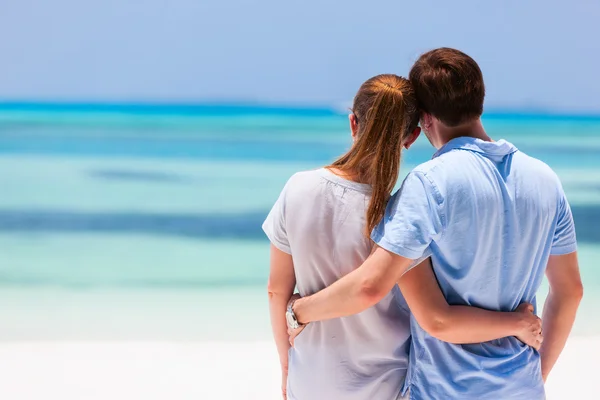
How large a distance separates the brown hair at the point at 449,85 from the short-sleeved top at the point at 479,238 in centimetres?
6

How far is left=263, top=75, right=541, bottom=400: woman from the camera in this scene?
52.1 inches

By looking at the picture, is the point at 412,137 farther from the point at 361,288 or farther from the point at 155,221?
the point at 155,221

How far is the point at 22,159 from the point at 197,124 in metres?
8.32

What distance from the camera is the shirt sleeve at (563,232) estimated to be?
134cm

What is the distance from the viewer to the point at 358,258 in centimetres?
139

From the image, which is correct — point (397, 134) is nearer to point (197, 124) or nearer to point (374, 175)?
point (374, 175)

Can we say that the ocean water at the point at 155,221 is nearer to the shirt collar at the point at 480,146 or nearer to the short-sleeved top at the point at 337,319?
the short-sleeved top at the point at 337,319

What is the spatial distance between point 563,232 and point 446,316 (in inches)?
11.1

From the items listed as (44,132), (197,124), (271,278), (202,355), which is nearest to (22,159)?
(44,132)

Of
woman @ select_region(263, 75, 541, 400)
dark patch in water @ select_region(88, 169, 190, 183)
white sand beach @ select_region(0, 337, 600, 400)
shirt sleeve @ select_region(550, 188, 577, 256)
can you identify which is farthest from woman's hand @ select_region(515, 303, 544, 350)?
dark patch in water @ select_region(88, 169, 190, 183)

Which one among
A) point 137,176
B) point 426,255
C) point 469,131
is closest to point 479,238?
point 426,255

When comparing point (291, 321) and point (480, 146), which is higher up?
point (480, 146)

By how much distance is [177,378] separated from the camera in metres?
2.95

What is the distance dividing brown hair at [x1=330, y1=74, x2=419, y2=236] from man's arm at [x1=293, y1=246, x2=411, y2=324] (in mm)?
80
